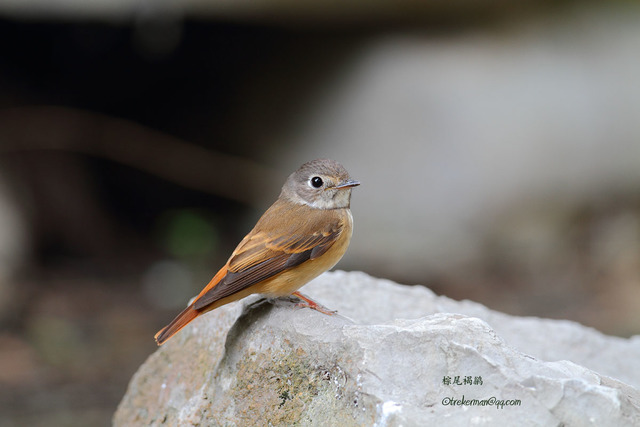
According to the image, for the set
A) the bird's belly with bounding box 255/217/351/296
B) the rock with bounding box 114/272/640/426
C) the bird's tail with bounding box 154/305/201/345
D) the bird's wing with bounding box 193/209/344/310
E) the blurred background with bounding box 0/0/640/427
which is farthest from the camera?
the blurred background with bounding box 0/0/640/427

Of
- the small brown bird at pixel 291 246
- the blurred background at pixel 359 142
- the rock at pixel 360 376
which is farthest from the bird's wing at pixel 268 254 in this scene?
the blurred background at pixel 359 142

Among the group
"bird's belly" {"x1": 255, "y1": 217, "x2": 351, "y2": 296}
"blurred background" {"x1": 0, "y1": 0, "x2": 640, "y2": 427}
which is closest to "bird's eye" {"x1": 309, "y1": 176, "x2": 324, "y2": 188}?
"bird's belly" {"x1": 255, "y1": 217, "x2": 351, "y2": 296}

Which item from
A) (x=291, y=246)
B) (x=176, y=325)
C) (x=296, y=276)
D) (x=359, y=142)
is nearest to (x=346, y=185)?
(x=291, y=246)

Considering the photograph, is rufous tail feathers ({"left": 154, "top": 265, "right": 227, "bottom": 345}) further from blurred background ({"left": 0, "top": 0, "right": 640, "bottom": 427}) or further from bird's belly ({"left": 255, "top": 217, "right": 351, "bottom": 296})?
blurred background ({"left": 0, "top": 0, "right": 640, "bottom": 427})

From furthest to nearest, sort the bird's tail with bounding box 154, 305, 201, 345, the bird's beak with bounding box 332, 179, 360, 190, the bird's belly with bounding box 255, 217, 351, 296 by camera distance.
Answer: the bird's beak with bounding box 332, 179, 360, 190, the bird's belly with bounding box 255, 217, 351, 296, the bird's tail with bounding box 154, 305, 201, 345

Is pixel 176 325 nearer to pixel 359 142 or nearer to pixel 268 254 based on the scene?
pixel 268 254

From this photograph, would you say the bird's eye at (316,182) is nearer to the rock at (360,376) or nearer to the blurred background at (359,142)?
the rock at (360,376)
